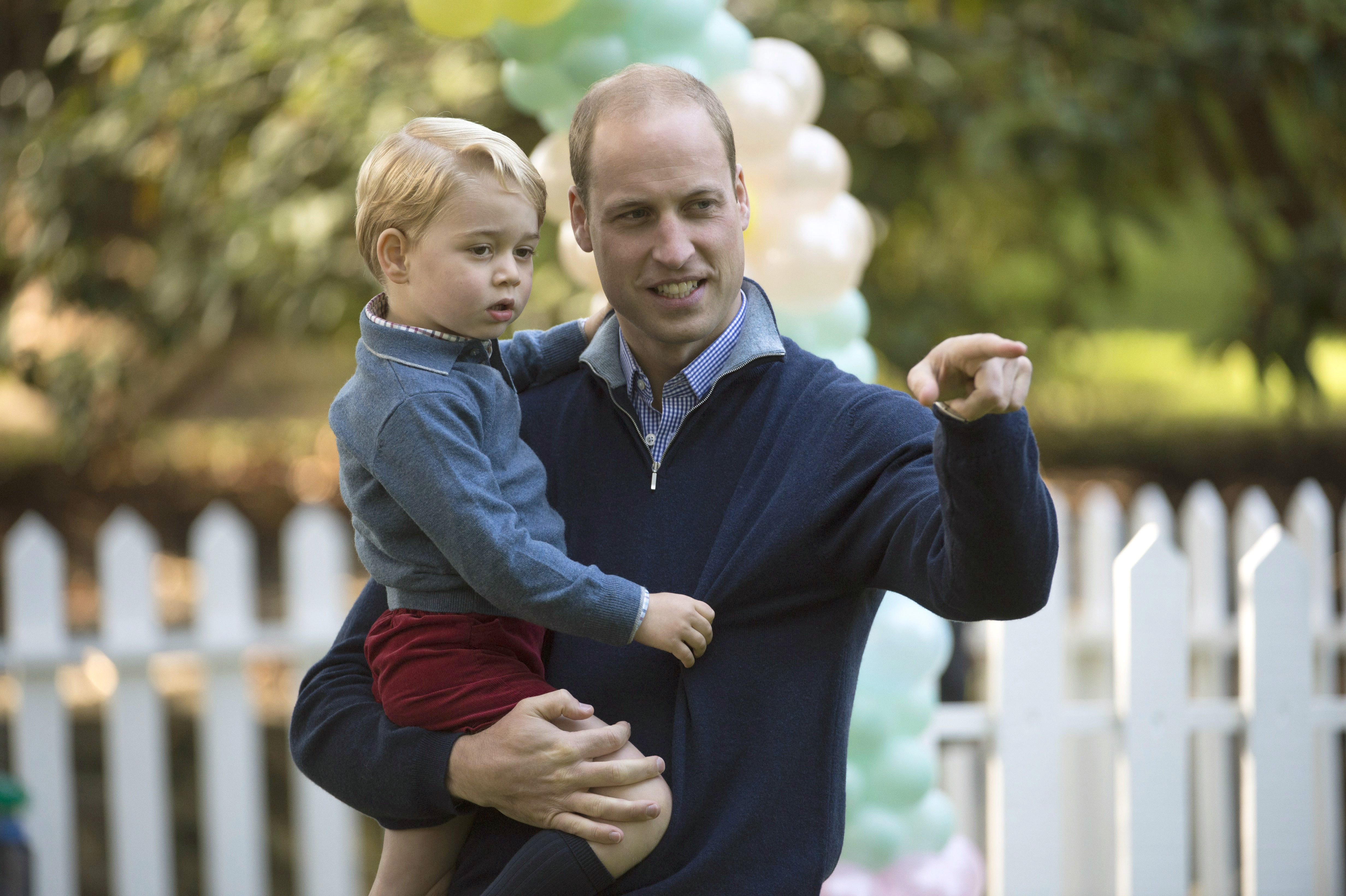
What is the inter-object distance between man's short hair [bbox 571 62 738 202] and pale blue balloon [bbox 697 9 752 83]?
4.40 feet

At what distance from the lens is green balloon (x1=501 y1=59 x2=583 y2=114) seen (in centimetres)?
304

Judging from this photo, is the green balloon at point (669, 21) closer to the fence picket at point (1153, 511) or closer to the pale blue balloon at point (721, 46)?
the pale blue balloon at point (721, 46)

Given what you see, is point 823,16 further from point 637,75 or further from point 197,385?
point 197,385

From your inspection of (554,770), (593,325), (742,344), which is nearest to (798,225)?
(593,325)

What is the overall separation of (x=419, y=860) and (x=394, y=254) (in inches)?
34.1

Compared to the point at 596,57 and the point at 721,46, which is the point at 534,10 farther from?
the point at 721,46

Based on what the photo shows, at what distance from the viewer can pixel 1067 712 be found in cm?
346

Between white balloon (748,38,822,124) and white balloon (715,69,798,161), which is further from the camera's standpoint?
white balloon (748,38,822,124)

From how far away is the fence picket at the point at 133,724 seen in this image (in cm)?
380

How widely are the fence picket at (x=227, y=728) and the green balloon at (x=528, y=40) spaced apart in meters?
1.83

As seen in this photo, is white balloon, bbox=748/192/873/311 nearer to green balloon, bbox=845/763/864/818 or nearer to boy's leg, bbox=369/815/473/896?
green balloon, bbox=845/763/864/818

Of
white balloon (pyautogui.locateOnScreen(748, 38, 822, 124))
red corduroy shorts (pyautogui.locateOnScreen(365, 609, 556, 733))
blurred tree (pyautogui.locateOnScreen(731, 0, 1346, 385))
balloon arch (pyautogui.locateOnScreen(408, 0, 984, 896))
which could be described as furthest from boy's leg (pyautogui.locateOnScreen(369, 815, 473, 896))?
blurred tree (pyautogui.locateOnScreen(731, 0, 1346, 385))

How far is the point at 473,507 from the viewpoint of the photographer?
5.11ft

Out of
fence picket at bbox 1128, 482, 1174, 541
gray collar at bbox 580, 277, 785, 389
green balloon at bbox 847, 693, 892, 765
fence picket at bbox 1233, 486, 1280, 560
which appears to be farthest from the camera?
fence picket at bbox 1128, 482, 1174, 541
